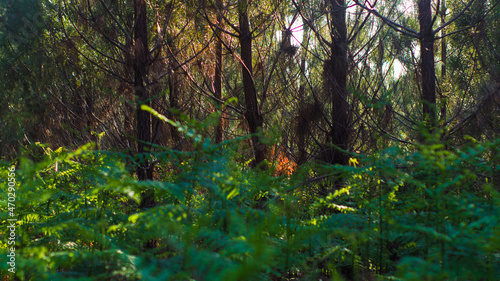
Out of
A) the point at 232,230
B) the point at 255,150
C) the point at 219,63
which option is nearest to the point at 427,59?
the point at 255,150

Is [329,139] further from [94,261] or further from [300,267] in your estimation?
[94,261]

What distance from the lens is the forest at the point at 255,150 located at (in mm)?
1424

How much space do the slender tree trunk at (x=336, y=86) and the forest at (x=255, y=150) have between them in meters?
0.03

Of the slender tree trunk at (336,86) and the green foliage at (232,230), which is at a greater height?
the slender tree trunk at (336,86)

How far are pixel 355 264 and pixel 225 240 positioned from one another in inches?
44.8

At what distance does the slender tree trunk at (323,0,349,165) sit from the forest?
3cm

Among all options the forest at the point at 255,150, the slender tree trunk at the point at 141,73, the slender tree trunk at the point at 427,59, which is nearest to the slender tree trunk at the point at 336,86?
the forest at the point at 255,150

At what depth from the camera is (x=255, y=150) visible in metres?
5.92

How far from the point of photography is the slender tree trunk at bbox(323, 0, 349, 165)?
524 centimetres

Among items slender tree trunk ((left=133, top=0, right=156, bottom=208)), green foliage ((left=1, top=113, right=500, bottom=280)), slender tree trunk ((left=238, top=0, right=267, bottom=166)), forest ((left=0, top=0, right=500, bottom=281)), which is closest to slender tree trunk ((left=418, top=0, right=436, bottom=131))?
forest ((left=0, top=0, right=500, bottom=281))

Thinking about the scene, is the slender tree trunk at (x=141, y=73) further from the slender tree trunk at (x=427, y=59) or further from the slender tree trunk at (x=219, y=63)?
the slender tree trunk at (x=427, y=59)

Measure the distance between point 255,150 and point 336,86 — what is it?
1696 mm

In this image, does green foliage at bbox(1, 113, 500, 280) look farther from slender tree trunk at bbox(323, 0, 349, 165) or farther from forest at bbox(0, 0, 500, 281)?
slender tree trunk at bbox(323, 0, 349, 165)

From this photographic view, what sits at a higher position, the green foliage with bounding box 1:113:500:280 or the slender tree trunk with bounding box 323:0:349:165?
the slender tree trunk with bounding box 323:0:349:165
